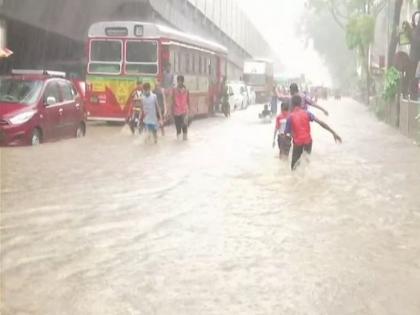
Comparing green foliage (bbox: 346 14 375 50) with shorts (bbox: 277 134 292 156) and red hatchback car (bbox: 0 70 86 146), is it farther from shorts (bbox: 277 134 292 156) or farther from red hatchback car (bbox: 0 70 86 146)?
shorts (bbox: 277 134 292 156)

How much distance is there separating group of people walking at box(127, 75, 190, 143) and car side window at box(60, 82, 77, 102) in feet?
5.29

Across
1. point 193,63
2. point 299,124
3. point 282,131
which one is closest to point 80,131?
point 282,131

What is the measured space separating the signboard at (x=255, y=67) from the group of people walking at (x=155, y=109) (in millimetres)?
33353

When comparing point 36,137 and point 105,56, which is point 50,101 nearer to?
point 36,137

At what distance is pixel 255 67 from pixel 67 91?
38.6 m

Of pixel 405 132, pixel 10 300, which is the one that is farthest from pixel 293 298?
pixel 405 132

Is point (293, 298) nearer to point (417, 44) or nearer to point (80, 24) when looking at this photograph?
point (417, 44)

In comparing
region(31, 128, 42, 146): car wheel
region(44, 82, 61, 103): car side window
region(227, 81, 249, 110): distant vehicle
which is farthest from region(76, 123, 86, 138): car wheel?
region(227, 81, 249, 110): distant vehicle

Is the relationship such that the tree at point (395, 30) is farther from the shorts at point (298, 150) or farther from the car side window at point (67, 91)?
the shorts at point (298, 150)

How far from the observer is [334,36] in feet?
259

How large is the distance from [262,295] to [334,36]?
75.4m

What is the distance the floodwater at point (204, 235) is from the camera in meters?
5.74

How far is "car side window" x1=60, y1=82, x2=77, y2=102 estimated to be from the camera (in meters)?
17.5

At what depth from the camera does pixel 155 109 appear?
17844 millimetres
